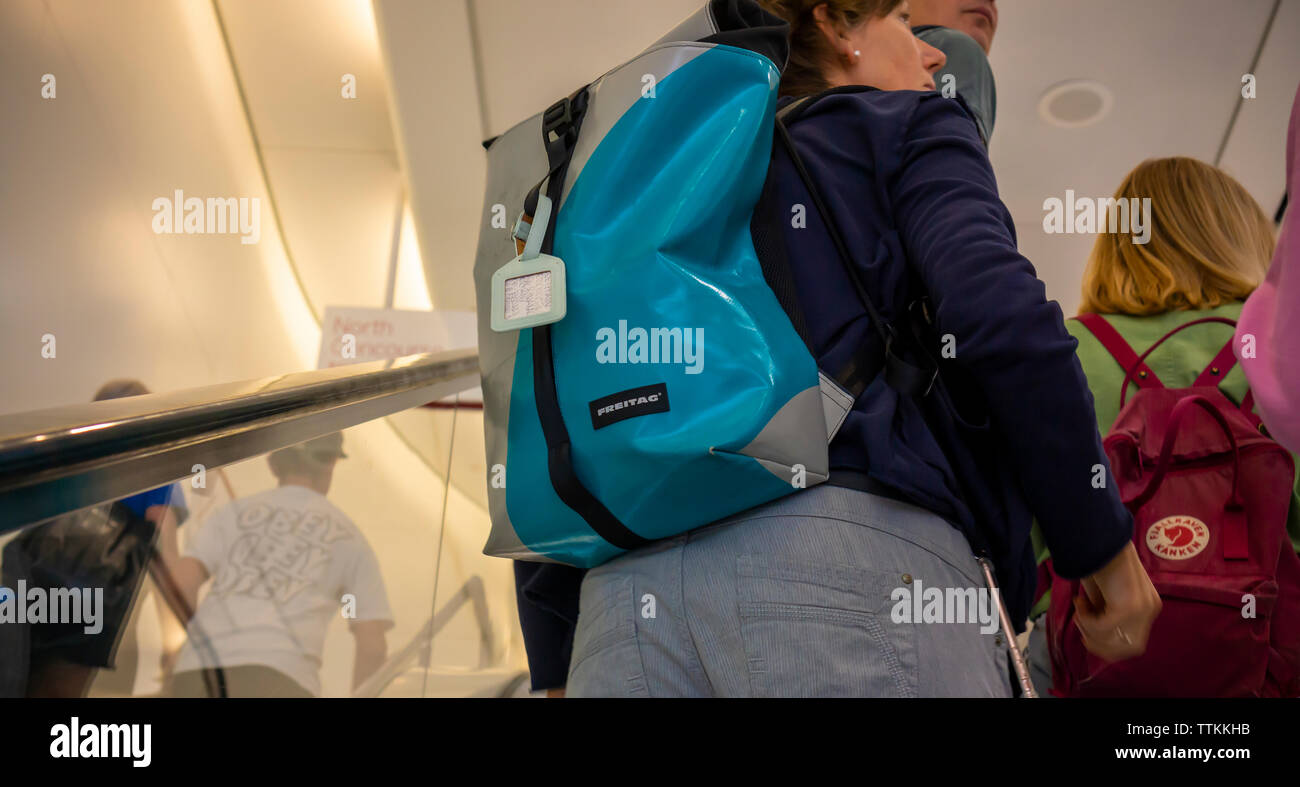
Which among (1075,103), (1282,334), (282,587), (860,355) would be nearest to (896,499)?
(860,355)

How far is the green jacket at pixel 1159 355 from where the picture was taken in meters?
1.37

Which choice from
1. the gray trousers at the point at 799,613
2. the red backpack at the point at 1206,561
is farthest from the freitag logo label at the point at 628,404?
the red backpack at the point at 1206,561

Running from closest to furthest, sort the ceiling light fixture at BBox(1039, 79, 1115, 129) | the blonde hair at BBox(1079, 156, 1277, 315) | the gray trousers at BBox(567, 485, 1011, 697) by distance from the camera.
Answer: the gray trousers at BBox(567, 485, 1011, 697)
the blonde hair at BBox(1079, 156, 1277, 315)
the ceiling light fixture at BBox(1039, 79, 1115, 129)

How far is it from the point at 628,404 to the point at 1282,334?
23.1 inches

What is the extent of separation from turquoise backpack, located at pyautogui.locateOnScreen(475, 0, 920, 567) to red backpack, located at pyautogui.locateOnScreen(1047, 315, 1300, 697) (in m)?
0.76

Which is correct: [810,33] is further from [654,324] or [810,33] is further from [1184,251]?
[1184,251]

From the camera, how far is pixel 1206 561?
3.82 feet

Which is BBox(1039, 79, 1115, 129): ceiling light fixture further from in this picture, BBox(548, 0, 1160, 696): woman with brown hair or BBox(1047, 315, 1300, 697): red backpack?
BBox(548, 0, 1160, 696): woman with brown hair

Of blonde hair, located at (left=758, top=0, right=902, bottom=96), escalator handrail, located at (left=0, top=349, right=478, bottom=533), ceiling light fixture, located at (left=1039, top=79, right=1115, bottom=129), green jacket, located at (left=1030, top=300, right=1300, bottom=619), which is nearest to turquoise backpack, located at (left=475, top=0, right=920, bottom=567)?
blonde hair, located at (left=758, top=0, right=902, bottom=96)

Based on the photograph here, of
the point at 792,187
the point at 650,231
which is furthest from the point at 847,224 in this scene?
the point at 650,231

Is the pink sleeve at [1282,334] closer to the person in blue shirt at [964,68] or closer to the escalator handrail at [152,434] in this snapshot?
the person in blue shirt at [964,68]

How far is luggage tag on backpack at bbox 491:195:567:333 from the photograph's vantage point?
2.51 ft

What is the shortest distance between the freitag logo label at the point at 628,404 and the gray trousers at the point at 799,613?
0.13 m
